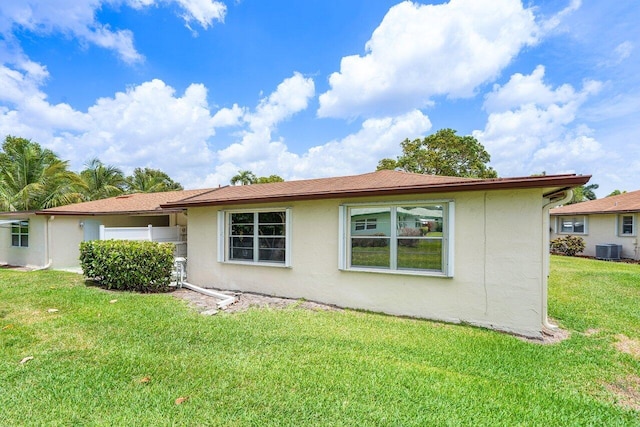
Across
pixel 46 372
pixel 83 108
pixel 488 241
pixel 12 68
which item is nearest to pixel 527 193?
pixel 488 241

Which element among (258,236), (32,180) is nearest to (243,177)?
(32,180)

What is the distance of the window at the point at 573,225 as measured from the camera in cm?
1961

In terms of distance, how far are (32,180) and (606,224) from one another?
115 feet

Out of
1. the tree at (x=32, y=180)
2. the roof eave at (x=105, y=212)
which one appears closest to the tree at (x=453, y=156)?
the roof eave at (x=105, y=212)

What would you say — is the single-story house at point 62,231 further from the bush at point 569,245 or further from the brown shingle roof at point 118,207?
the bush at point 569,245

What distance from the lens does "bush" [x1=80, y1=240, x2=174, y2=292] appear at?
848 centimetres

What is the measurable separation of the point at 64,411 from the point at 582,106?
18899 mm

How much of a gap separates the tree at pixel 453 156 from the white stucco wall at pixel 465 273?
2239 cm

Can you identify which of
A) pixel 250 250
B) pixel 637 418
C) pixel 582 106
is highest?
pixel 582 106

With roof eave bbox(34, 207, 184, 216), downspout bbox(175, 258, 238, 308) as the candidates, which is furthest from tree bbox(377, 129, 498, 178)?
downspout bbox(175, 258, 238, 308)

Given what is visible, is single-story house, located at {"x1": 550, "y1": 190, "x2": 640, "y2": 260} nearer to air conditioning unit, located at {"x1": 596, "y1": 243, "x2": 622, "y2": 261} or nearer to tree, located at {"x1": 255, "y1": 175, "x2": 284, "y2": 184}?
air conditioning unit, located at {"x1": 596, "y1": 243, "x2": 622, "y2": 261}

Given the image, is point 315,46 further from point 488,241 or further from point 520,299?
point 520,299

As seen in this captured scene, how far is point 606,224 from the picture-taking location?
17969mm

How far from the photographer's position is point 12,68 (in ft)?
45.6
